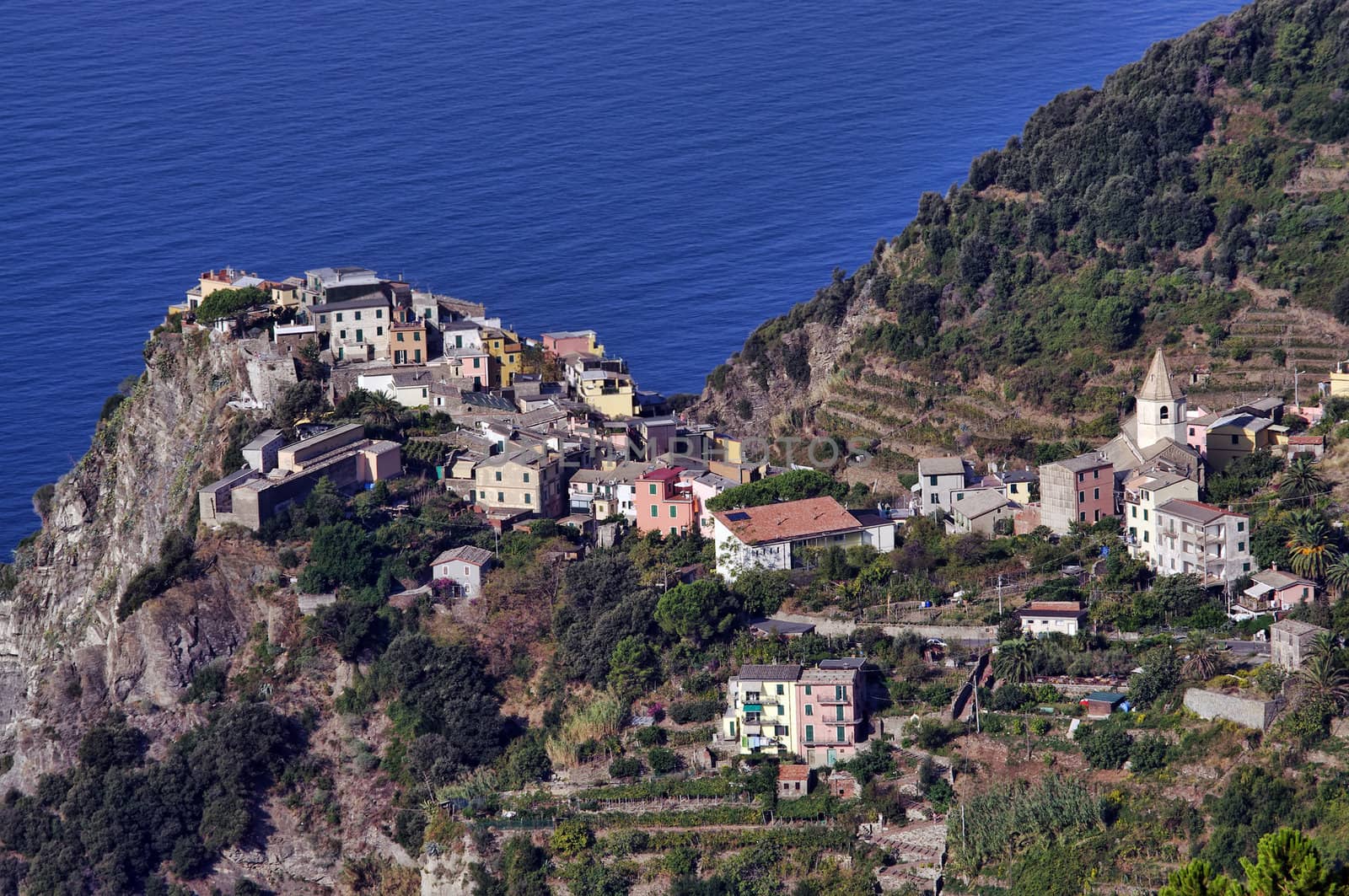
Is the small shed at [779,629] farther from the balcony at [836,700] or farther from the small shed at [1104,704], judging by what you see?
the small shed at [1104,704]

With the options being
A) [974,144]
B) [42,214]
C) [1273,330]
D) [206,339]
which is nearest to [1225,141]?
[1273,330]

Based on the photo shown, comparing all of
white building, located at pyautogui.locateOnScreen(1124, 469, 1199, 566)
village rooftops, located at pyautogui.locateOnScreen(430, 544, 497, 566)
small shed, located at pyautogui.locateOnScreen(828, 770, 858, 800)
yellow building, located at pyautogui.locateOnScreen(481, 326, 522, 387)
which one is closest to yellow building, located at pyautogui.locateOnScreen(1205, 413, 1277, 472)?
white building, located at pyautogui.locateOnScreen(1124, 469, 1199, 566)

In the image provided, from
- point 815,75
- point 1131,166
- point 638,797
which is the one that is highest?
point 815,75

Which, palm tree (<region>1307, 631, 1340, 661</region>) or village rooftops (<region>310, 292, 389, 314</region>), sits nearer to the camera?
palm tree (<region>1307, 631, 1340, 661</region>)

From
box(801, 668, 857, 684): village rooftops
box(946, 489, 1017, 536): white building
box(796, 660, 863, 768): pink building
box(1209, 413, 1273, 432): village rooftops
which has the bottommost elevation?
box(796, 660, 863, 768): pink building

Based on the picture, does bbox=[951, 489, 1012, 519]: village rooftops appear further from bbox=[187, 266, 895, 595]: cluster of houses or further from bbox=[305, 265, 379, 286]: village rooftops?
bbox=[305, 265, 379, 286]: village rooftops

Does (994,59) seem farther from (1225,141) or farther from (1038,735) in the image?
(1038,735)
